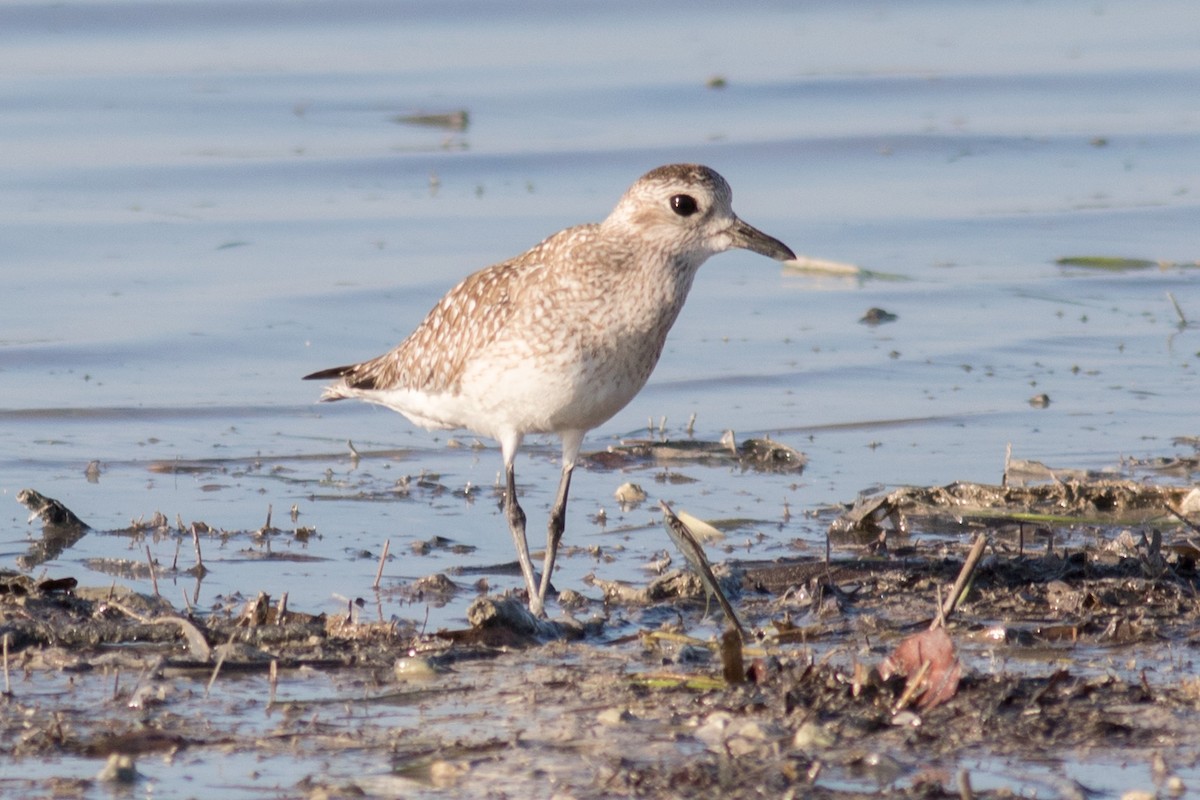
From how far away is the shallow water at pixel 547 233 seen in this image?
27.4 ft

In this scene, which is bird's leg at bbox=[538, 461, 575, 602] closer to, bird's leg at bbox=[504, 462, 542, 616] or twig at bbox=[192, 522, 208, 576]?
bird's leg at bbox=[504, 462, 542, 616]

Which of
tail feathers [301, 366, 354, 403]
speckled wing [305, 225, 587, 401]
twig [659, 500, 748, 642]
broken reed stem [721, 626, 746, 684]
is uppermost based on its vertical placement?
speckled wing [305, 225, 587, 401]

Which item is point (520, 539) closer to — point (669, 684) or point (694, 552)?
point (694, 552)

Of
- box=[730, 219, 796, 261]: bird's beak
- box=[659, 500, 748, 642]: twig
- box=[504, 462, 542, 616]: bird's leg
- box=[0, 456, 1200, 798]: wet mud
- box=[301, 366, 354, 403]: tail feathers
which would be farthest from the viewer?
box=[301, 366, 354, 403]: tail feathers

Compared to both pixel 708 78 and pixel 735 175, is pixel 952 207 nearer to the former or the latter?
pixel 735 175

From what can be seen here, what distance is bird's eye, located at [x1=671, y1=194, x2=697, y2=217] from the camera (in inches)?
267

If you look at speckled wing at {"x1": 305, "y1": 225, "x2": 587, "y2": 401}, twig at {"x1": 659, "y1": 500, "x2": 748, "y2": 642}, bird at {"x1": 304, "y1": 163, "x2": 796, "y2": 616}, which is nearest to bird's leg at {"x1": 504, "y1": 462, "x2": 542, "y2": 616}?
bird at {"x1": 304, "y1": 163, "x2": 796, "y2": 616}

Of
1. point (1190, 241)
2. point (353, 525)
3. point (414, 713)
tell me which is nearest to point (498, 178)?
point (1190, 241)

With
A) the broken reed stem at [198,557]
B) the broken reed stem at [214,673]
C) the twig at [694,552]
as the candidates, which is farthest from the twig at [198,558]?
the twig at [694,552]

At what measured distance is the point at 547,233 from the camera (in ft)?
43.2

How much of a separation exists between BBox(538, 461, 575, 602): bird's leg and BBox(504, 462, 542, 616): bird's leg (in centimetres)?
4

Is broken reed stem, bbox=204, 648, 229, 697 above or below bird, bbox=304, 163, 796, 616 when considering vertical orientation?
below

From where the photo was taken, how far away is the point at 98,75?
56.7 ft

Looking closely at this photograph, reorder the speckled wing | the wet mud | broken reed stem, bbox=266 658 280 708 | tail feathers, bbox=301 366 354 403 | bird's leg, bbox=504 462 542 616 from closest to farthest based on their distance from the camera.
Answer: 1. the wet mud
2. broken reed stem, bbox=266 658 280 708
3. bird's leg, bbox=504 462 542 616
4. the speckled wing
5. tail feathers, bbox=301 366 354 403
